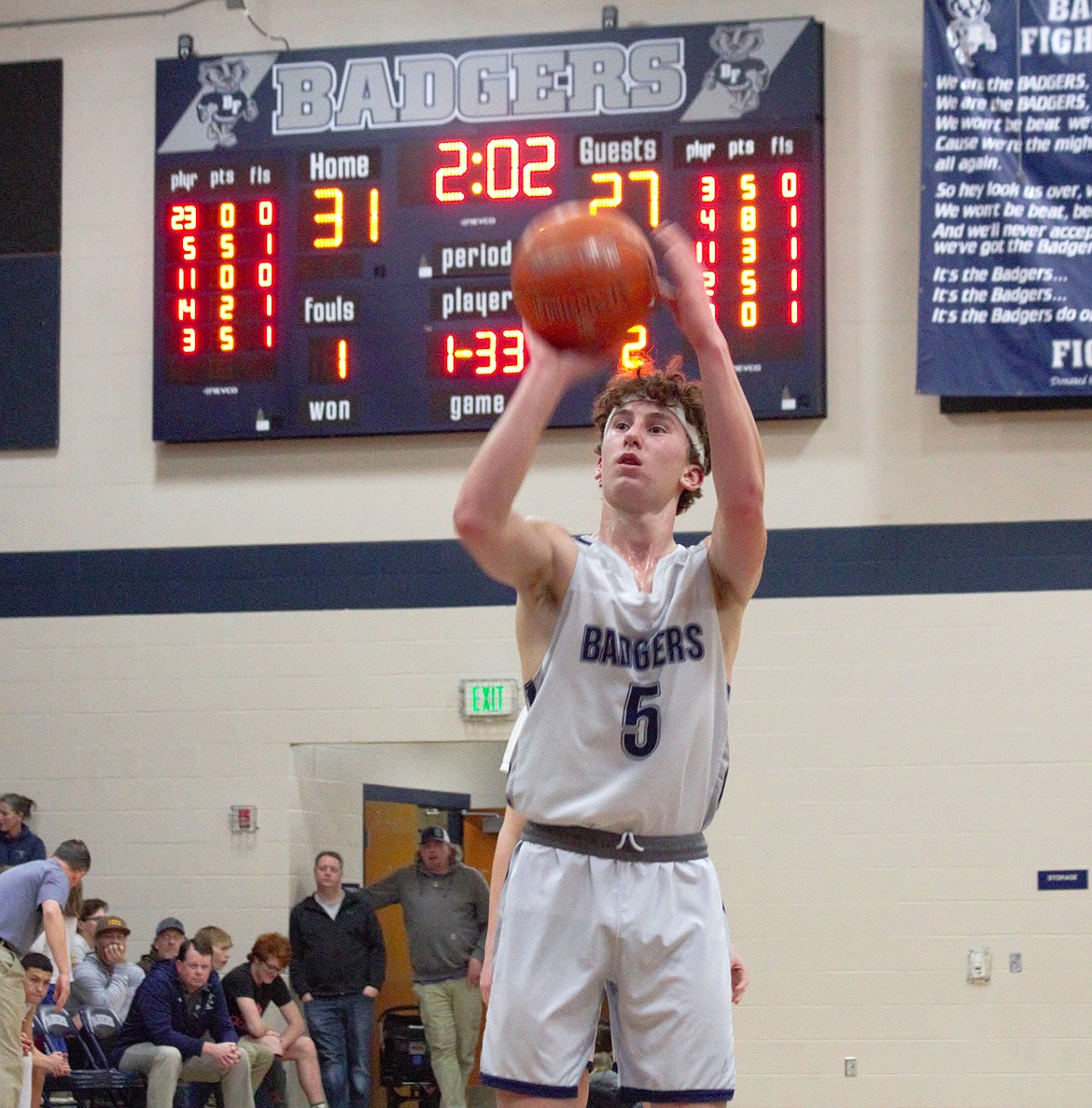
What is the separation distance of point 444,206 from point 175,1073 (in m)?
4.65

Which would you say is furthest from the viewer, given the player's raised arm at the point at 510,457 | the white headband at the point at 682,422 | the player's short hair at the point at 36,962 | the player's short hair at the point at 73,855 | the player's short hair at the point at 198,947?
the player's short hair at the point at 198,947

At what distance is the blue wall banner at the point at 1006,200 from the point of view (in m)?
8.47

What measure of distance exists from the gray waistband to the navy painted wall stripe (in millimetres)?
5771

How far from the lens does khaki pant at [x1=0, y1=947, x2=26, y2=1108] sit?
6809 millimetres

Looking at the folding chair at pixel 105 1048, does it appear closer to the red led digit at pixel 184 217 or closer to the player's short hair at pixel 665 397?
the red led digit at pixel 184 217

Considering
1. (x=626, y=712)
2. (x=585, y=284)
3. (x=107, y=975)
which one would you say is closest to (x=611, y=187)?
(x=107, y=975)

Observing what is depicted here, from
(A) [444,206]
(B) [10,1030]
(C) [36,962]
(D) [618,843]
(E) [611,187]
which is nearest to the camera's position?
(D) [618,843]

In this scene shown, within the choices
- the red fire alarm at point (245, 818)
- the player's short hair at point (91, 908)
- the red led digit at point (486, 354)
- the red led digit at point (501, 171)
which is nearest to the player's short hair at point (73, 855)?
the player's short hair at point (91, 908)

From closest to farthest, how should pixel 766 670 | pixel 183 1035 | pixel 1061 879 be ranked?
1. pixel 183 1035
2. pixel 1061 879
3. pixel 766 670

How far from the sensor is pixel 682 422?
322 centimetres

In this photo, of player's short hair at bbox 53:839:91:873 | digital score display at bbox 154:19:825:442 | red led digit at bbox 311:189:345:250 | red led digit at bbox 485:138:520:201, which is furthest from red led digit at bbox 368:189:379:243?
player's short hair at bbox 53:839:91:873

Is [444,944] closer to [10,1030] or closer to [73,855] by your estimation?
[73,855]

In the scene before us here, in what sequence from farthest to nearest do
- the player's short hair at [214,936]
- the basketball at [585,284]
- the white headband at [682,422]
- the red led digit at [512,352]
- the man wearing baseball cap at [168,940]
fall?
the red led digit at [512,352], the man wearing baseball cap at [168,940], the player's short hair at [214,936], the white headband at [682,422], the basketball at [585,284]

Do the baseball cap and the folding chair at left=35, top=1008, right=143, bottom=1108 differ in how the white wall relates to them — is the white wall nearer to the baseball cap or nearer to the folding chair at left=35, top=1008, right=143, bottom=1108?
the baseball cap
